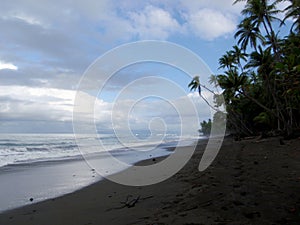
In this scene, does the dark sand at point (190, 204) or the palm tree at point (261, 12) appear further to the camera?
the palm tree at point (261, 12)

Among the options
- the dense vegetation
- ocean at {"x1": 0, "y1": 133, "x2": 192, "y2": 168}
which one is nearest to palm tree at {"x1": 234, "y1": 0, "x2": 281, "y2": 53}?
the dense vegetation

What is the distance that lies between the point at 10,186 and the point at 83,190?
2875mm

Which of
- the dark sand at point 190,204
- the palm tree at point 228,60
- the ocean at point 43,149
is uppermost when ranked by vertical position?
the palm tree at point 228,60

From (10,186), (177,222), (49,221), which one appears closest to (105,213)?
(49,221)

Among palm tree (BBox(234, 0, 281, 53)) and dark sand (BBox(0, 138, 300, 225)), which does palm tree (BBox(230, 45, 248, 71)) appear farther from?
dark sand (BBox(0, 138, 300, 225))

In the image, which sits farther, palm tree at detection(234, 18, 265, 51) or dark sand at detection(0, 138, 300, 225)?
palm tree at detection(234, 18, 265, 51)

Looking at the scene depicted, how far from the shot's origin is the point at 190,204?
5.13 meters

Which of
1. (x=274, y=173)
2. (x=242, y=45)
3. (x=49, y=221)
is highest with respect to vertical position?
(x=242, y=45)

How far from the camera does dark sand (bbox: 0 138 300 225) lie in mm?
4352

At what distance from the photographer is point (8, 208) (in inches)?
263

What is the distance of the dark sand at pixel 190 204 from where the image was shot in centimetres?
435

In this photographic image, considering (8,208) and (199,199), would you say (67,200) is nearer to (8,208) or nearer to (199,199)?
(8,208)

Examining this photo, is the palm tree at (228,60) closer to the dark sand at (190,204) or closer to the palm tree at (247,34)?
the palm tree at (247,34)

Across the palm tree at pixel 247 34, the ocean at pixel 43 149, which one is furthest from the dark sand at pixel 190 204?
the palm tree at pixel 247 34
